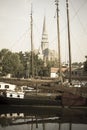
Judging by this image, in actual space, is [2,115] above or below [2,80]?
below

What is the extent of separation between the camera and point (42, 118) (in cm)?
2612

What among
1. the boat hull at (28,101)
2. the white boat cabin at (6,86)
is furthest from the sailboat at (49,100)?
the white boat cabin at (6,86)

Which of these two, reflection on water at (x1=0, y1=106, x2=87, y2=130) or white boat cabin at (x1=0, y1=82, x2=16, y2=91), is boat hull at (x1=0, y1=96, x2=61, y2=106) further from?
white boat cabin at (x1=0, y1=82, x2=16, y2=91)

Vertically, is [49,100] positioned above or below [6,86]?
below

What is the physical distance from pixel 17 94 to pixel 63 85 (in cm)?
462

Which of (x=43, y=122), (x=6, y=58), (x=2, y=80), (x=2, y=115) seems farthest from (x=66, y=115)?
(x=6, y=58)

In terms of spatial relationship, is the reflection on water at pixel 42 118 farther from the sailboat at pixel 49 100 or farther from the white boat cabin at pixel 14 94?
the white boat cabin at pixel 14 94

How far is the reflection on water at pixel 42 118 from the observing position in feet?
76.1

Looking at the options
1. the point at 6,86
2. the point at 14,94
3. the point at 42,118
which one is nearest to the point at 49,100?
the point at 14,94

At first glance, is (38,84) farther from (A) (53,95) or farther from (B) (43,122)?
(B) (43,122)

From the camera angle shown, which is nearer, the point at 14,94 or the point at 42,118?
the point at 42,118

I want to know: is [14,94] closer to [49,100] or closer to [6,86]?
[6,86]

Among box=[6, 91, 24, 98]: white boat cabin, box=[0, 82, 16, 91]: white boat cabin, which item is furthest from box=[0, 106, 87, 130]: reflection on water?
box=[0, 82, 16, 91]: white boat cabin

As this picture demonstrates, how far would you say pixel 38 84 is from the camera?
32.3 metres
